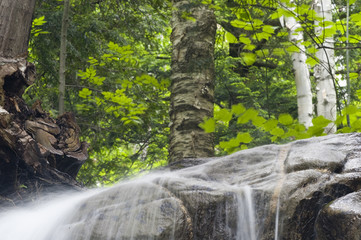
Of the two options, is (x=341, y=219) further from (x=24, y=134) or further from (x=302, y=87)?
(x=302, y=87)

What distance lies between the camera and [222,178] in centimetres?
315

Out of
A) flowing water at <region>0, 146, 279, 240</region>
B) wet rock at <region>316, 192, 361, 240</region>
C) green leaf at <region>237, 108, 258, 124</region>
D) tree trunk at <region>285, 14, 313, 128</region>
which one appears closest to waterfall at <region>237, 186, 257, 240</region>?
flowing water at <region>0, 146, 279, 240</region>

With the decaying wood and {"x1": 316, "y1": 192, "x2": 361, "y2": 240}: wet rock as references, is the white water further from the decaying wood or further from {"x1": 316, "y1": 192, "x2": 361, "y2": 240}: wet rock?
{"x1": 316, "y1": 192, "x2": 361, "y2": 240}: wet rock

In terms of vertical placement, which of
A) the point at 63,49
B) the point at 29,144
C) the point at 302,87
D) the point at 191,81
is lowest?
the point at 302,87

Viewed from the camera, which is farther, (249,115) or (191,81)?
(191,81)

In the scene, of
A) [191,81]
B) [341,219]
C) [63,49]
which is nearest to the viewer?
[341,219]

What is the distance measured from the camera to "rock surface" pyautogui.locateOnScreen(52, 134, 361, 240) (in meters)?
2.62

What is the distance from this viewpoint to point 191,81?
5.21 m

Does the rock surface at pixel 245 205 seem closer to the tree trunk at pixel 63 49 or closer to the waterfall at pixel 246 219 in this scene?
the waterfall at pixel 246 219

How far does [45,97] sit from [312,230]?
4835mm

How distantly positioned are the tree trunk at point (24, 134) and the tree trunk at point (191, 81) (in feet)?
3.94

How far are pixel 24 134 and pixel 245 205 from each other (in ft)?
6.96

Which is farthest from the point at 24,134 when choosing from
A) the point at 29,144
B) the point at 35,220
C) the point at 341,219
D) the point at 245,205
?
the point at 341,219

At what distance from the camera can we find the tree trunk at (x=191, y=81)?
493 cm
